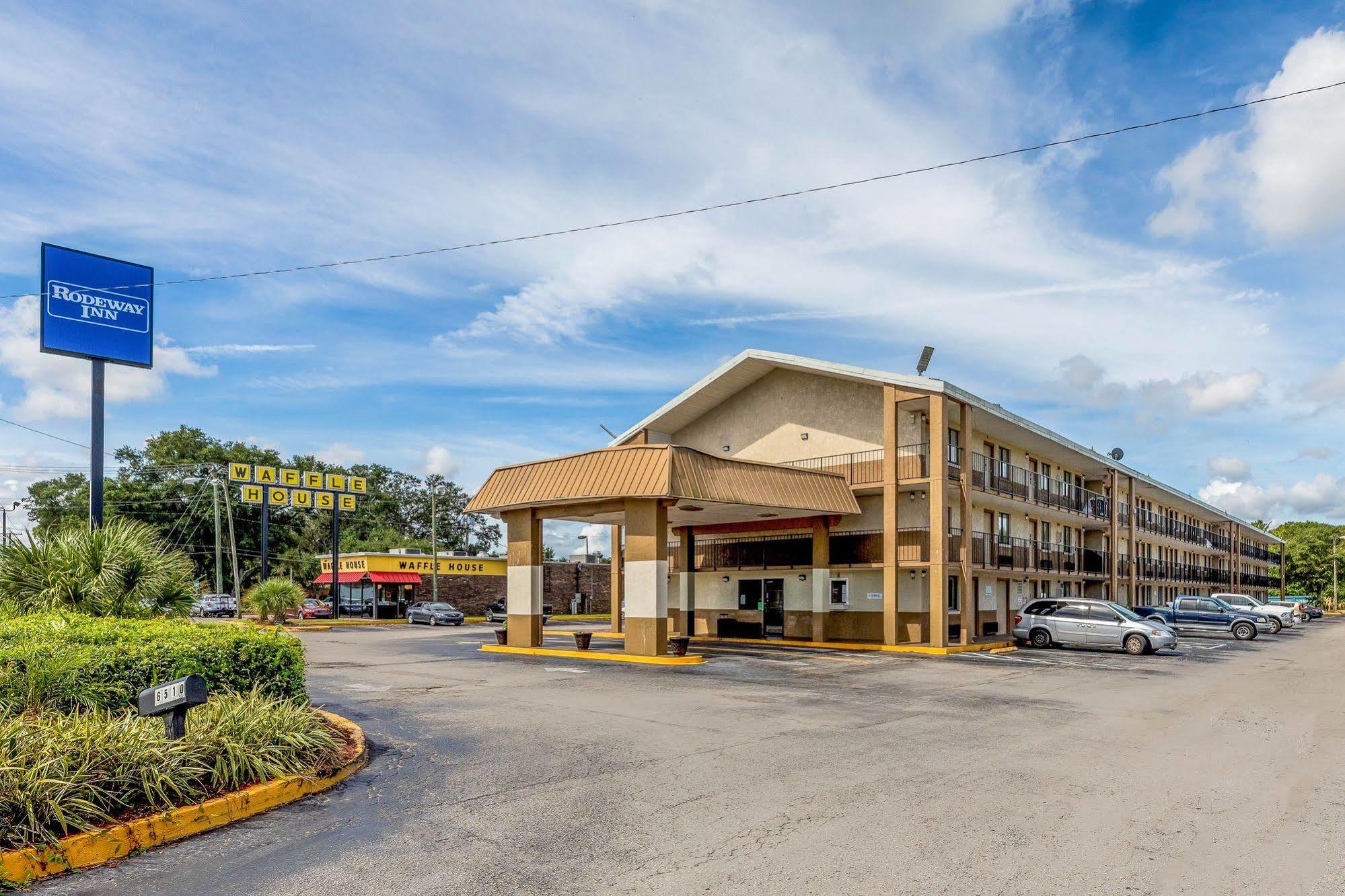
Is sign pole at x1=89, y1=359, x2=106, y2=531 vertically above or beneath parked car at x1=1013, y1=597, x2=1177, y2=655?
above

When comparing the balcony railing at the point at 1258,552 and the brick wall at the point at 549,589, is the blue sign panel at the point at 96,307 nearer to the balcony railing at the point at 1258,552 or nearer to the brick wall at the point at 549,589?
the brick wall at the point at 549,589

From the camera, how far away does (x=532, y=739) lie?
1098 cm

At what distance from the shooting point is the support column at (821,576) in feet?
96.4

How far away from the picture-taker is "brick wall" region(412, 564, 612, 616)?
59.1 metres

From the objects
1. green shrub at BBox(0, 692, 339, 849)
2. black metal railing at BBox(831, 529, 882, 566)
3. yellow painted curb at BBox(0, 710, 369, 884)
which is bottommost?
yellow painted curb at BBox(0, 710, 369, 884)

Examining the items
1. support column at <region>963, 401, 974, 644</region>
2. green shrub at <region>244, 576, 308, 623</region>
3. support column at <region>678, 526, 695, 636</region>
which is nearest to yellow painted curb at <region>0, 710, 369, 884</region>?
support column at <region>963, 401, 974, 644</region>

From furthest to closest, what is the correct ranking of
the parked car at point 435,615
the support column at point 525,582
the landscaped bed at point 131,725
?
the parked car at point 435,615
the support column at point 525,582
the landscaped bed at point 131,725

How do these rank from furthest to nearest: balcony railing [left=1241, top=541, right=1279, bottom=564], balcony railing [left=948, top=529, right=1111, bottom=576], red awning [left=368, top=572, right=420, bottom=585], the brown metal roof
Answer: balcony railing [left=1241, top=541, right=1279, bottom=564]
red awning [left=368, top=572, right=420, bottom=585]
balcony railing [left=948, top=529, right=1111, bottom=576]
the brown metal roof

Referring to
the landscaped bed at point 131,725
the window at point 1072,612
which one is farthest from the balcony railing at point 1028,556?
the landscaped bed at point 131,725

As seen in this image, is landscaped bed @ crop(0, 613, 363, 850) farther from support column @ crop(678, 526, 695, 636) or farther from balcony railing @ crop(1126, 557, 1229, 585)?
balcony railing @ crop(1126, 557, 1229, 585)

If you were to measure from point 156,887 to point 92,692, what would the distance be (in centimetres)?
340

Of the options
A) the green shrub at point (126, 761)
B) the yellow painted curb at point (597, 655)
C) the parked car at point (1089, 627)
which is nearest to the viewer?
the green shrub at point (126, 761)

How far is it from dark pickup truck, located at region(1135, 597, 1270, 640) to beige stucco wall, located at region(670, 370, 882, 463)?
640 inches

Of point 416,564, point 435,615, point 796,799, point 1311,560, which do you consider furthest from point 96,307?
point 1311,560
